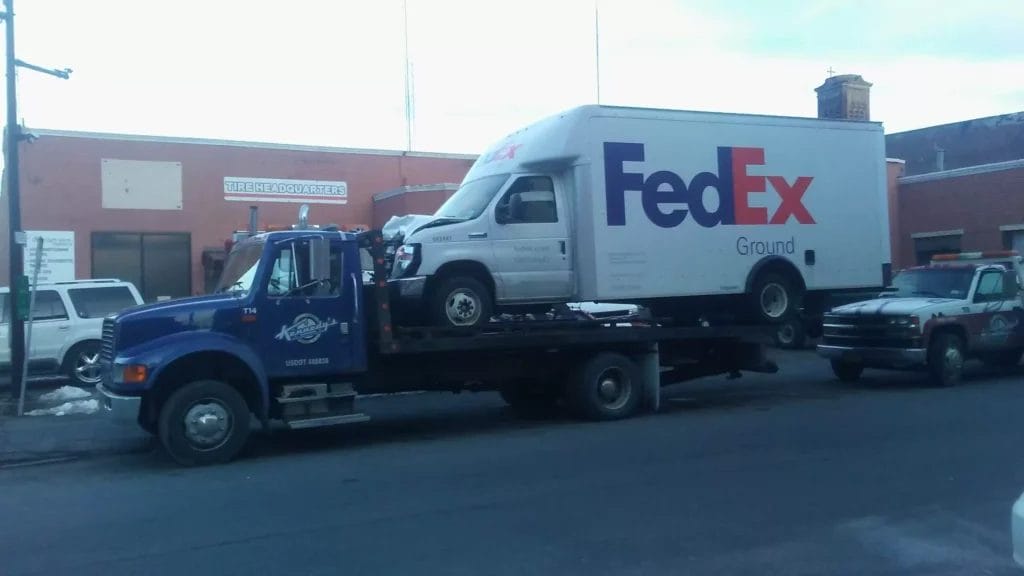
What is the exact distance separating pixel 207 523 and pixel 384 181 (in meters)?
22.2

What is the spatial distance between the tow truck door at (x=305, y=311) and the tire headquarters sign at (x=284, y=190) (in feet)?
55.8

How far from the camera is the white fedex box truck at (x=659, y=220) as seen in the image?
12.7 m

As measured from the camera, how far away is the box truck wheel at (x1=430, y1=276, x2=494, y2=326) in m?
12.4

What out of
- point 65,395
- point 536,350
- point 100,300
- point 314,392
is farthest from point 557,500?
point 100,300

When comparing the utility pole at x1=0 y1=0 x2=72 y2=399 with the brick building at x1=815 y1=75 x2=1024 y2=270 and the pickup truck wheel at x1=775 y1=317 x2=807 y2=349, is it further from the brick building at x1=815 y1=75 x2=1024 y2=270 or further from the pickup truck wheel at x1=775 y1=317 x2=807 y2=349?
the brick building at x1=815 y1=75 x2=1024 y2=270

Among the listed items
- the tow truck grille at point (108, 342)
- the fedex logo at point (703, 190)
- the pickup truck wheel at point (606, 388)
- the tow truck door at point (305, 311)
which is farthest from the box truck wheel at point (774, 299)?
the tow truck grille at point (108, 342)

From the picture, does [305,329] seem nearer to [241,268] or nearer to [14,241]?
[241,268]

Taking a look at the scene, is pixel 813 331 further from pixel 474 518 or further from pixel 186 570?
pixel 186 570

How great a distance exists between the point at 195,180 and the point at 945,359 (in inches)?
749

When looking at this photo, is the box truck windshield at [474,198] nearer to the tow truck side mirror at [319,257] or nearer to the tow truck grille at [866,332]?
the tow truck side mirror at [319,257]

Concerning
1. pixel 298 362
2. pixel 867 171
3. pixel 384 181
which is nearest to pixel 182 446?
pixel 298 362

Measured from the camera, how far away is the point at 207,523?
27.1 feet

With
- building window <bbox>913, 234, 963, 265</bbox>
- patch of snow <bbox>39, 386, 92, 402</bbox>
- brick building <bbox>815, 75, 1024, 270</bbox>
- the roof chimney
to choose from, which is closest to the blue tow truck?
patch of snow <bbox>39, 386, 92, 402</bbox>

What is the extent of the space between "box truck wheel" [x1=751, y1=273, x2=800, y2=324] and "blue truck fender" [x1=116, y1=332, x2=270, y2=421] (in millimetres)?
6768
